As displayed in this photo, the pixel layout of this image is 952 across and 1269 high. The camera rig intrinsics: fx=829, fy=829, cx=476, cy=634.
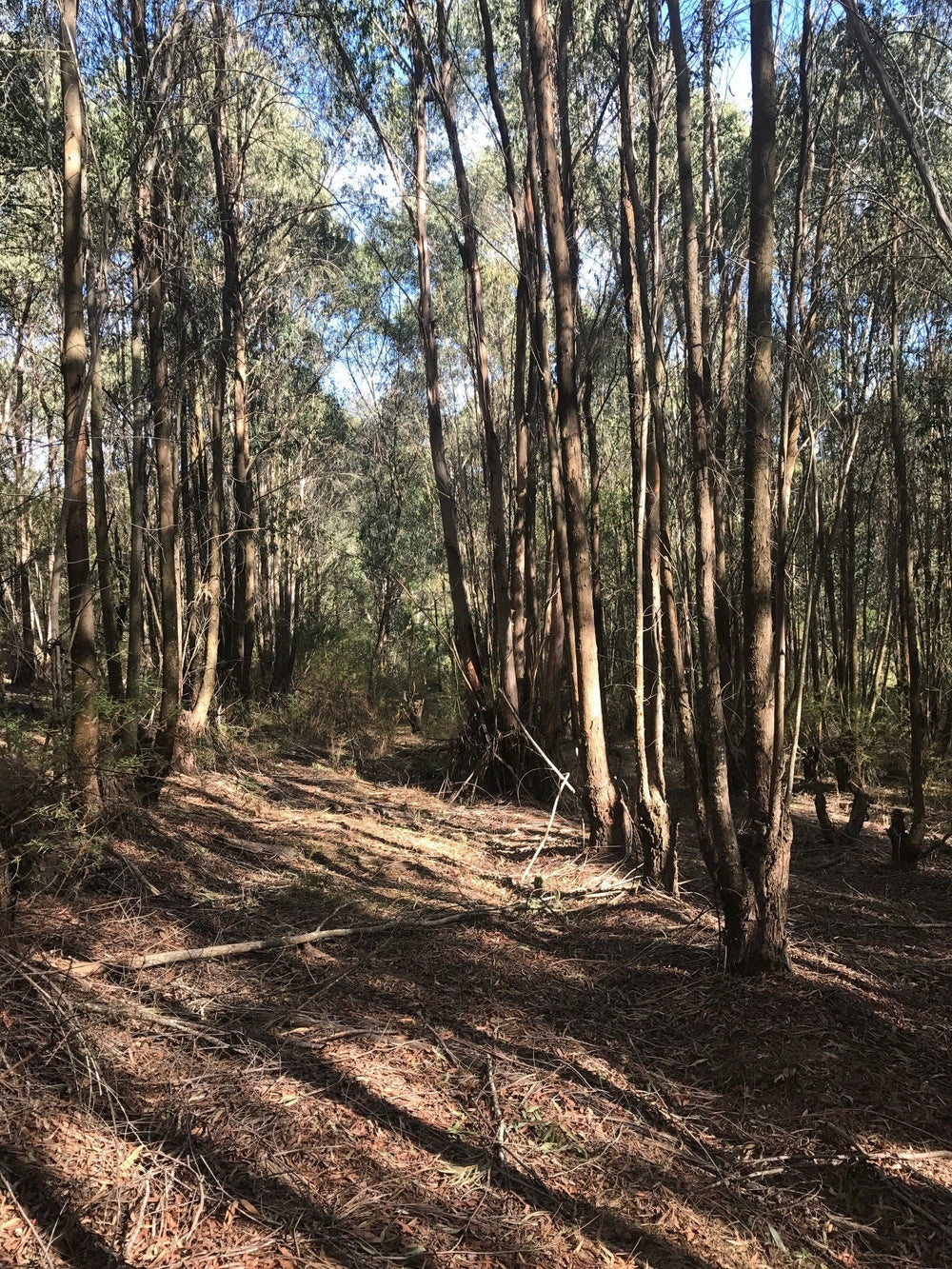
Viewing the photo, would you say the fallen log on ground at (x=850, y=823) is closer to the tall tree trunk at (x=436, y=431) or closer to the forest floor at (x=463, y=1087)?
the forest floor at (x=463, y=1087)

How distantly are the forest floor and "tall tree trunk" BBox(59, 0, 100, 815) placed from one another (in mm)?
706

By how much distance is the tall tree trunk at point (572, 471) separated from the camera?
574 cm

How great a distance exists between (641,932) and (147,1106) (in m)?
2.92

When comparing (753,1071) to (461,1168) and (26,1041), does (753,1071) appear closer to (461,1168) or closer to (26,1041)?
(461,1168)

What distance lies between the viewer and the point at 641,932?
4.86 metres

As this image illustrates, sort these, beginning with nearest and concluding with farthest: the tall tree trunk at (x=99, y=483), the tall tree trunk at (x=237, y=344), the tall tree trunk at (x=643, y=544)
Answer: the tall tree trunk at (x=99, y=483) < the tall tree trunk at (x=643, y=544) < the tall tree trunk at (x=237, y=344)

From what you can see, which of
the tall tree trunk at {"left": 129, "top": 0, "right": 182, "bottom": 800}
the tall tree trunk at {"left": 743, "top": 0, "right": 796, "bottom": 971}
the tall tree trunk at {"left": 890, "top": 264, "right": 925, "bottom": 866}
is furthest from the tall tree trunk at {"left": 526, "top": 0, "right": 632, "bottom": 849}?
the tall tree trunk at {"left": 129, "top": 0, "right": 182, "bottom": 800}

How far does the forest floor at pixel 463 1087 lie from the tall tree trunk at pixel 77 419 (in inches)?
27.8

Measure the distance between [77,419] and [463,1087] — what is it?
388 centimetres

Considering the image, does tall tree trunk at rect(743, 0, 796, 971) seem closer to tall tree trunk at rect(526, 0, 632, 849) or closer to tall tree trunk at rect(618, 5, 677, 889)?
tall tree trunk at rect(618, 5, 677, 889)

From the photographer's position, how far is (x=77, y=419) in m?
4.56

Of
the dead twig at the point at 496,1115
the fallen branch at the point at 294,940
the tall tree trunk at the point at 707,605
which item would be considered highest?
the tall tree trunk at the point at 707,605

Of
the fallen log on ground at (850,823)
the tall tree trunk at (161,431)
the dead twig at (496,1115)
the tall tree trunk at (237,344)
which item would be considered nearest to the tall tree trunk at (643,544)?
the fallen log on ground at (850,823)

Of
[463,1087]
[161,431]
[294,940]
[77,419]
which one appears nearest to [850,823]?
[294,940]
